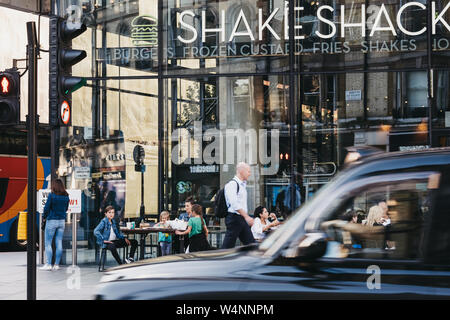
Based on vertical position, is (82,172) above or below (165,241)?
above

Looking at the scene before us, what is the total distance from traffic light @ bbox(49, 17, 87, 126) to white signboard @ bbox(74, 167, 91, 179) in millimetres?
7570

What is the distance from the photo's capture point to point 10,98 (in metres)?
7.51

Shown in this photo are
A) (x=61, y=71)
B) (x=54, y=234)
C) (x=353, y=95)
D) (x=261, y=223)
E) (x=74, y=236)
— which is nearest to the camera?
(x=61, y=71)

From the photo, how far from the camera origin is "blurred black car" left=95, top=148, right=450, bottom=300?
10.3 ft

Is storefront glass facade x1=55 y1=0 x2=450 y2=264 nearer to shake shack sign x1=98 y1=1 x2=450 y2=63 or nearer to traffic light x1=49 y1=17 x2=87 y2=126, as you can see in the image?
shake shack sign x1=98 y1=1 x2=450 y2=63

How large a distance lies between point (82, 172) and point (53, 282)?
3.76 m

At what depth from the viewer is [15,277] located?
13.3 metres

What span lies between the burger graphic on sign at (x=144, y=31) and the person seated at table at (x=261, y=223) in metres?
4.41

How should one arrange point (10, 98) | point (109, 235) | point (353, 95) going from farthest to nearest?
point (353, 95), point (109, 235), point (10, 98)

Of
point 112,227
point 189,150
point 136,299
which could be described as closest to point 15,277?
point 112,227

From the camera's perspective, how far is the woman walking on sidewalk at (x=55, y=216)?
13.8m

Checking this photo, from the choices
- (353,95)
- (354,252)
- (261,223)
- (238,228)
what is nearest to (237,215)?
(238,228)

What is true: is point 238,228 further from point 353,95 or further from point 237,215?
point 353,95

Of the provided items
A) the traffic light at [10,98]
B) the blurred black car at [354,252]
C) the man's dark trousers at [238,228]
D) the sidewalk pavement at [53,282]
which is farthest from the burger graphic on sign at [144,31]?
the blurred black car at [354,252]
